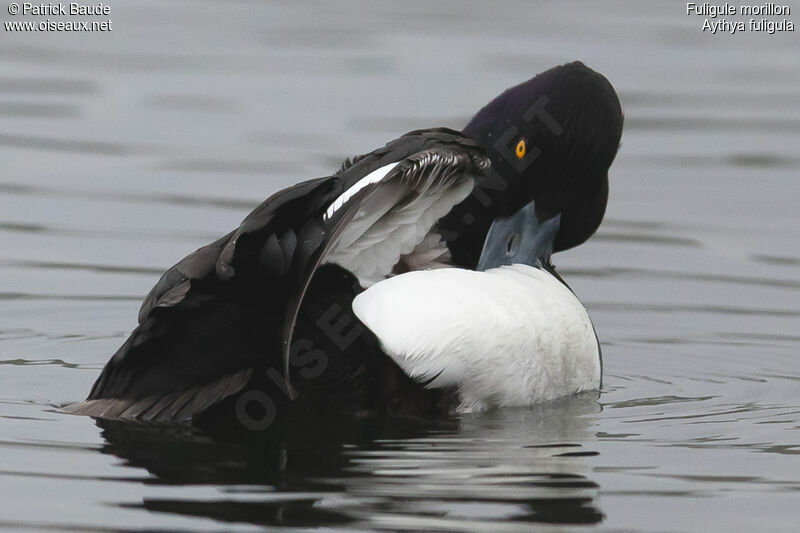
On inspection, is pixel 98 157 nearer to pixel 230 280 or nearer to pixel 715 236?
pixel 715 236

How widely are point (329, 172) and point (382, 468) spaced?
4622 millimetres

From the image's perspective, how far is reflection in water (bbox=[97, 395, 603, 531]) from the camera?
450 centimetres

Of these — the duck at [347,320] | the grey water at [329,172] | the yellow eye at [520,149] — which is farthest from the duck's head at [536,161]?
the grey water at [329,172]

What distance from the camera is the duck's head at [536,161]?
20.4 feet

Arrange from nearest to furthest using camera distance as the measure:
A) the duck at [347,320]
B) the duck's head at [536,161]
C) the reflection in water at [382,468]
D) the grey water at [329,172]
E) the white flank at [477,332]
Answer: the reflection in water at [382,468]
the grey water at [329,172]
the duck at [347,320]
the white flank at [477,332]
the duck's head at [536,161]

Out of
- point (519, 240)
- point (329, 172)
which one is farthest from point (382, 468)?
point (329, 172)

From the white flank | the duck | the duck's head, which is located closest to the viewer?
the duck

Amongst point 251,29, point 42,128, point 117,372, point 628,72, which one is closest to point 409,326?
point 117,372

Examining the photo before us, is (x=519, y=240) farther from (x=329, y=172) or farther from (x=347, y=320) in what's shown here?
(x=329, y=172)

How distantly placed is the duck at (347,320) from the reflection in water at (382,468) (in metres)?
0.08

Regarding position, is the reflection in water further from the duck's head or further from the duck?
the duck's head

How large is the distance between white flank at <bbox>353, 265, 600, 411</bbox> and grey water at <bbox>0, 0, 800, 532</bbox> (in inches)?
4.7

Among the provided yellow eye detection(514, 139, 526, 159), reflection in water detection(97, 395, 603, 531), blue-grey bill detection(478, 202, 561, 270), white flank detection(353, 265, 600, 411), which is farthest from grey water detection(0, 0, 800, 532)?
yellow eye detection(514, 139, 526, 159)

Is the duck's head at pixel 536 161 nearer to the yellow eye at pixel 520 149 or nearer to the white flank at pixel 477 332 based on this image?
the yellow eye at pixel 520 149
